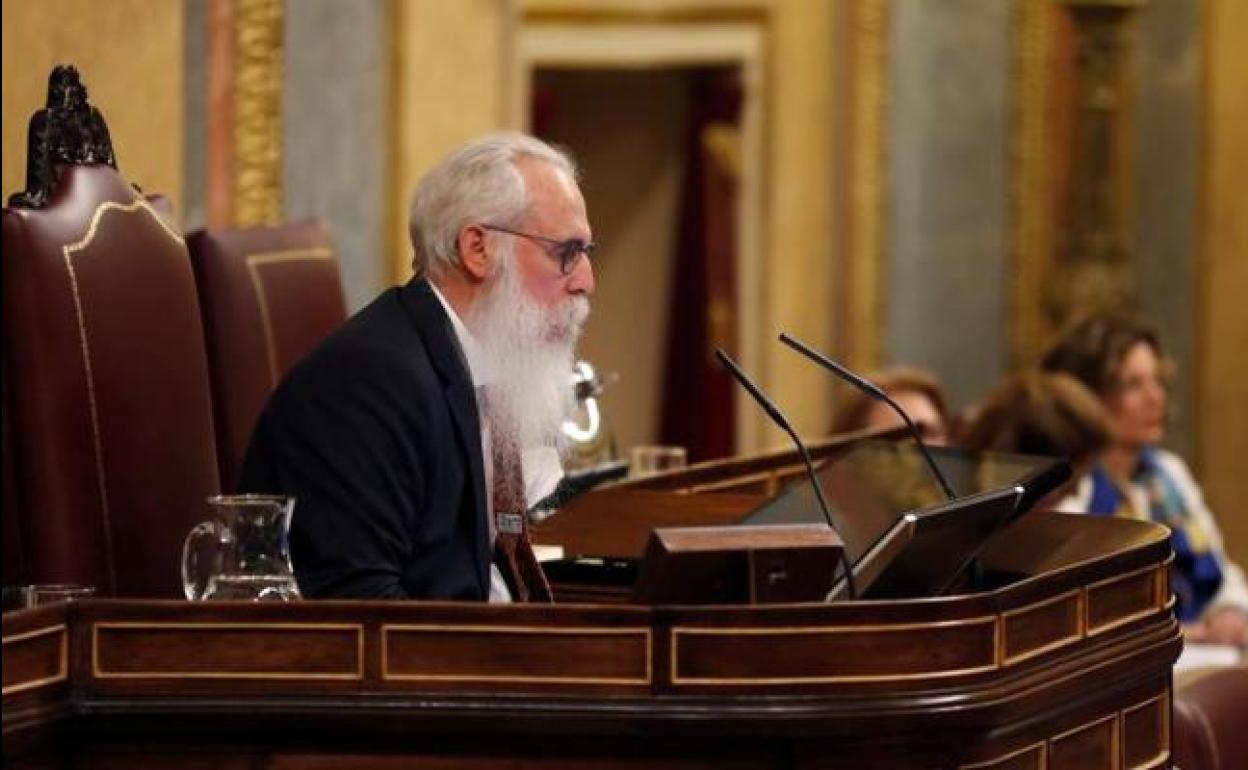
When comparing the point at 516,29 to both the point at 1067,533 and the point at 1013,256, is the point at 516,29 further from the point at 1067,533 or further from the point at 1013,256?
the point at 1067,533

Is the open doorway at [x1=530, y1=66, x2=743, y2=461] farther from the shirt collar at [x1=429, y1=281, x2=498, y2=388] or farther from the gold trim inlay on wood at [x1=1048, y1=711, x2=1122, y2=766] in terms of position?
the gold trim inlay on wood at [x1=1048, y1=711, x2=1122, y2=766]

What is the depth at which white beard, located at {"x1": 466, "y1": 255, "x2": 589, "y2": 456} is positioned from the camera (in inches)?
170

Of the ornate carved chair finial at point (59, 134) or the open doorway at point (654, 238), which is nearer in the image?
the ornate carved chair finial at point (59, 134)

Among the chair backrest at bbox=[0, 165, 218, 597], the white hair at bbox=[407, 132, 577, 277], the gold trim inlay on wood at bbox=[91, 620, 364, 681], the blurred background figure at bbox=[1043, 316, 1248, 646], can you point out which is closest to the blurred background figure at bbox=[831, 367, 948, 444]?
the blurred background figure at bbox=[1043, 316, 1248, 646]

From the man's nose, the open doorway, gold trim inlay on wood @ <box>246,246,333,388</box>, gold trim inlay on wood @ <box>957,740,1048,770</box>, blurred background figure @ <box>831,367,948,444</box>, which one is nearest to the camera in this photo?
gold trim inlay on wood @ <box>957,740,1048,770</box>

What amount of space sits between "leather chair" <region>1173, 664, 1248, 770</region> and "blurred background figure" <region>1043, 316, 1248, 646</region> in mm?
2019

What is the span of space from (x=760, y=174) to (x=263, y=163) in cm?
393

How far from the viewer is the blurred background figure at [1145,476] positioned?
7125 mm

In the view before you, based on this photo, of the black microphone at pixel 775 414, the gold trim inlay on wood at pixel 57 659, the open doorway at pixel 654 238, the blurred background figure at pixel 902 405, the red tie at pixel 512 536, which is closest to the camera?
the gold trim inlay on wood at pixel 57 659

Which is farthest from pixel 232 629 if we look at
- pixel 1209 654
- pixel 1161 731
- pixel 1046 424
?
pixel 1209 654

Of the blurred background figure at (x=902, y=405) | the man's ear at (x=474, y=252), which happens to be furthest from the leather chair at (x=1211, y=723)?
the blurred background figure at (x=902, y=405)

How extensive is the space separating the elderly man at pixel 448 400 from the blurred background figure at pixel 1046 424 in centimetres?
234

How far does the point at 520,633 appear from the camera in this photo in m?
3.42

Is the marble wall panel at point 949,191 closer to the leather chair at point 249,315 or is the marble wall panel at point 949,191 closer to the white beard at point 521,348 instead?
the leather chair at point 249,315
